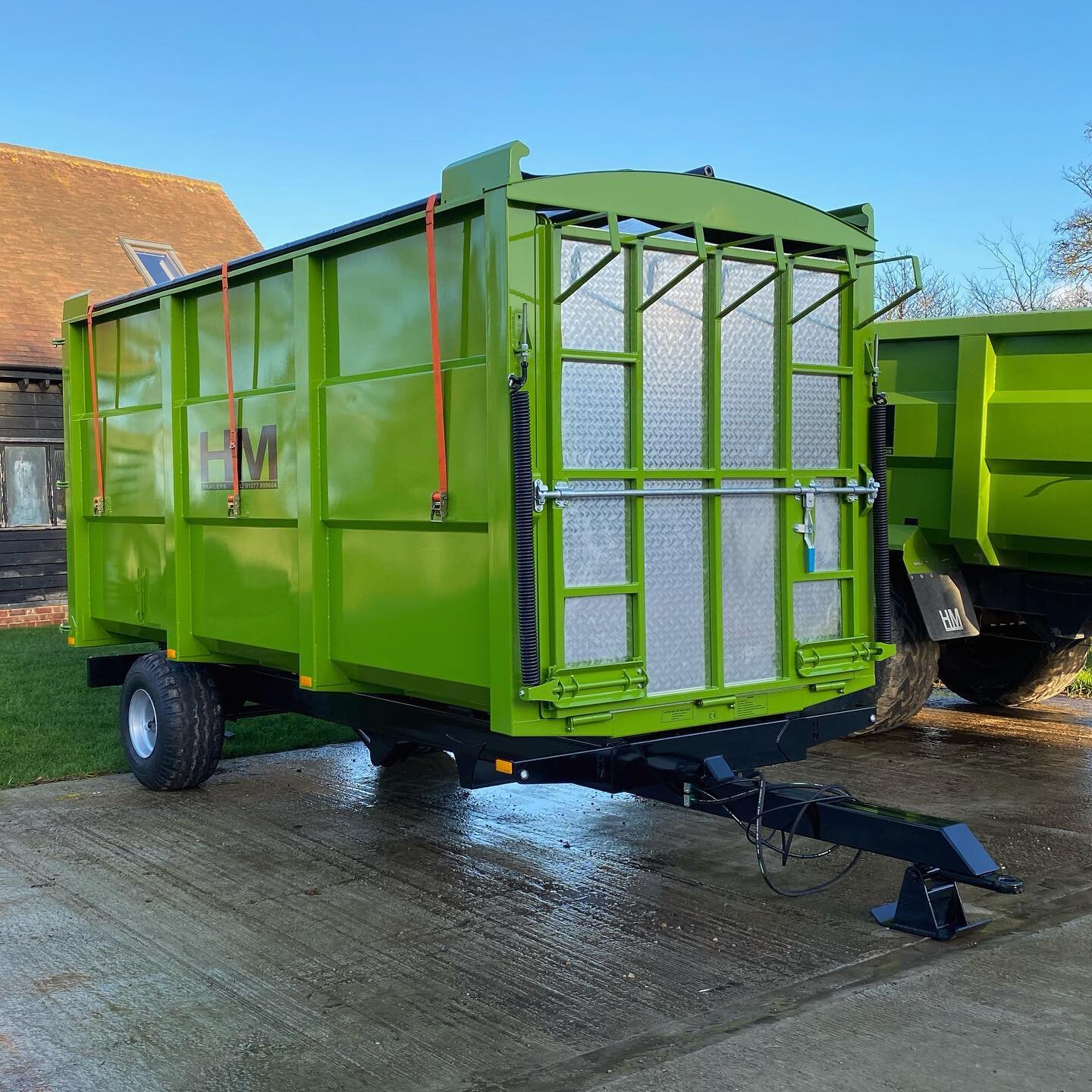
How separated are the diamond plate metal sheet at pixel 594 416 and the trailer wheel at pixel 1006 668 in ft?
16.7

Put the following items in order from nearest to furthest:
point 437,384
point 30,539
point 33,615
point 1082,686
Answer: point 437,384
point 1082,686
point 33,615
point 30,539

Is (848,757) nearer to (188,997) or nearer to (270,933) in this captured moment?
(270,933)

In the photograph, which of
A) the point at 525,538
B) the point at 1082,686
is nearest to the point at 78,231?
the point at 1082,686

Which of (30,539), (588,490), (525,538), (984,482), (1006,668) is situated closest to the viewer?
(525,538)

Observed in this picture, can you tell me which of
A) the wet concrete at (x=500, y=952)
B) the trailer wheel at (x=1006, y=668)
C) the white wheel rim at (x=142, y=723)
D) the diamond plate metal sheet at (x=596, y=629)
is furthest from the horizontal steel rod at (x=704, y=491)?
the trailer wheel at (x=1006, y=668)

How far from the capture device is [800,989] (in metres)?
4.33

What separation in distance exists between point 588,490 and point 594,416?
0.28 metres

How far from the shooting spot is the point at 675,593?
16.4ft

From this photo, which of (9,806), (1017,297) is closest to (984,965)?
(9,806)

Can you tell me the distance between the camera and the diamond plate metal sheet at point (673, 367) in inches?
192

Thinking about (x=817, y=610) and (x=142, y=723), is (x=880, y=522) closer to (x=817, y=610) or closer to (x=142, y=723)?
(x=817, y=610)

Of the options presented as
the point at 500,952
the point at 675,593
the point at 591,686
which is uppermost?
the point at 675,593

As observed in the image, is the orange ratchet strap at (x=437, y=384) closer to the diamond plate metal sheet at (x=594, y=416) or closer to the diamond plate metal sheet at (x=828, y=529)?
the diamond plate metal sheet at (x=594, y=416)

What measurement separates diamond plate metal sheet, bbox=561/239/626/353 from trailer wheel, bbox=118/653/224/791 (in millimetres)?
3608
